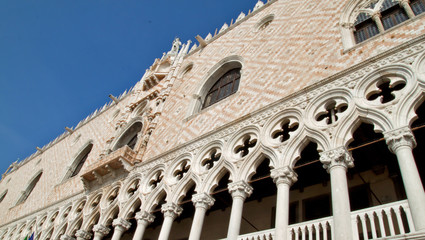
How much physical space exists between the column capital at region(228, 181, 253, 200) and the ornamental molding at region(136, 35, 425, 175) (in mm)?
1408

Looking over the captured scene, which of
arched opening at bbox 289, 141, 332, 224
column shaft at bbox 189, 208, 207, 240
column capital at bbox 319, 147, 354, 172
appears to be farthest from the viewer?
arched opening at bbox 289, 141, 332, 224

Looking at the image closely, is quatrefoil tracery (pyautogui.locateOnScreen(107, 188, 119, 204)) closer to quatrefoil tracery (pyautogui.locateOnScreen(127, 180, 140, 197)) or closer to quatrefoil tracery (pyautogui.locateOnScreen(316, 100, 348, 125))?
quatrefoil tracery (pyautogui.locateOnScreen(127, 180, 140, 197))

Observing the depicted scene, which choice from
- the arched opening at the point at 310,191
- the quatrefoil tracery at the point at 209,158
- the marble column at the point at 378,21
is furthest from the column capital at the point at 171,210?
the marble column at the point at 378,21

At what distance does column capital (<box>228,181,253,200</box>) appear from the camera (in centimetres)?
607

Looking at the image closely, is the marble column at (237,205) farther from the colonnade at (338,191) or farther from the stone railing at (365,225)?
the stone railing at (365,225)

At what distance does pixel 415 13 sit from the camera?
6.89 metres

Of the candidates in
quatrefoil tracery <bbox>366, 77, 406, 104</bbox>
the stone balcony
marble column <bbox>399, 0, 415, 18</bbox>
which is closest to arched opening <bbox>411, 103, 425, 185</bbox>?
quatrefoil tracery <bbox>366, 77, 406, 104</bbox>

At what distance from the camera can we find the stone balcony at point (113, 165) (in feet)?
31.2

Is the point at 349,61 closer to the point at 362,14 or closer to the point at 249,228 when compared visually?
the point at 362,14

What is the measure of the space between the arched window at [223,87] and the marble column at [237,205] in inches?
159

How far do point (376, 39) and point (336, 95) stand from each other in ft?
5.43

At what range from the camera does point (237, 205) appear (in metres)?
5.92

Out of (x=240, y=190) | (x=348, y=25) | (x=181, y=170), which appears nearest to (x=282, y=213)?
(x=240, y=190)

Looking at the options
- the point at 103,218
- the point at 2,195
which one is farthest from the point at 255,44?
the point at 2,195
